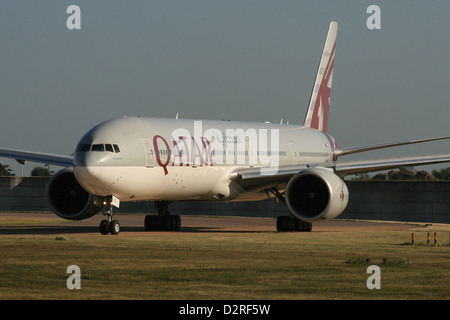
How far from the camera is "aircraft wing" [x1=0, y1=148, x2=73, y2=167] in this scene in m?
33.4

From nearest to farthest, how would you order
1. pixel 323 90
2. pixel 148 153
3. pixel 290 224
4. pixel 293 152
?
pixel 148 153
pixel 290 224
pixel 293 152
pixel 323 90

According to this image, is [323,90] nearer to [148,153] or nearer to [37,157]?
[37,157]

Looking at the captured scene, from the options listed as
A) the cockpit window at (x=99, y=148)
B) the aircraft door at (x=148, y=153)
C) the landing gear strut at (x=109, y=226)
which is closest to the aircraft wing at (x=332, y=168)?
the aircraft door at (x=148, y=153)

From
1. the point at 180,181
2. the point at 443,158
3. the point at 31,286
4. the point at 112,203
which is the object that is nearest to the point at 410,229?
the point at 443,158

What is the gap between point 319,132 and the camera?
140 ft

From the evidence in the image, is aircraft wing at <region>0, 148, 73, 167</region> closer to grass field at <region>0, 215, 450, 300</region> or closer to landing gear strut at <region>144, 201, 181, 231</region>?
landing gear strut at <region>144, 201, 181, 231</region>

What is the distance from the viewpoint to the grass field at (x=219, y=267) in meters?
15.1

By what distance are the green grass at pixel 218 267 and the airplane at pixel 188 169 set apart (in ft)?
6.75

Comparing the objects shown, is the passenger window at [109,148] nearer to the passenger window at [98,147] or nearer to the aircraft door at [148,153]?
the passenger window at [98,147]

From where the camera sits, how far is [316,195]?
3178 centimetres

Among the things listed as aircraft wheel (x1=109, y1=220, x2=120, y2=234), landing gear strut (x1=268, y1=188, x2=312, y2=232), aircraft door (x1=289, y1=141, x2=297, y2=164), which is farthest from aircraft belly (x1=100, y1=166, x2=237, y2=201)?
aircraft door (x1=289, y1=141, x2=297, y2=164)

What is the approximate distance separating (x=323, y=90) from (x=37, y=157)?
16.1 meters

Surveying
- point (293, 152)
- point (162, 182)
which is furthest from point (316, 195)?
point (293, 152)

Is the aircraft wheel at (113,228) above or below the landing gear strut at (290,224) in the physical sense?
below
